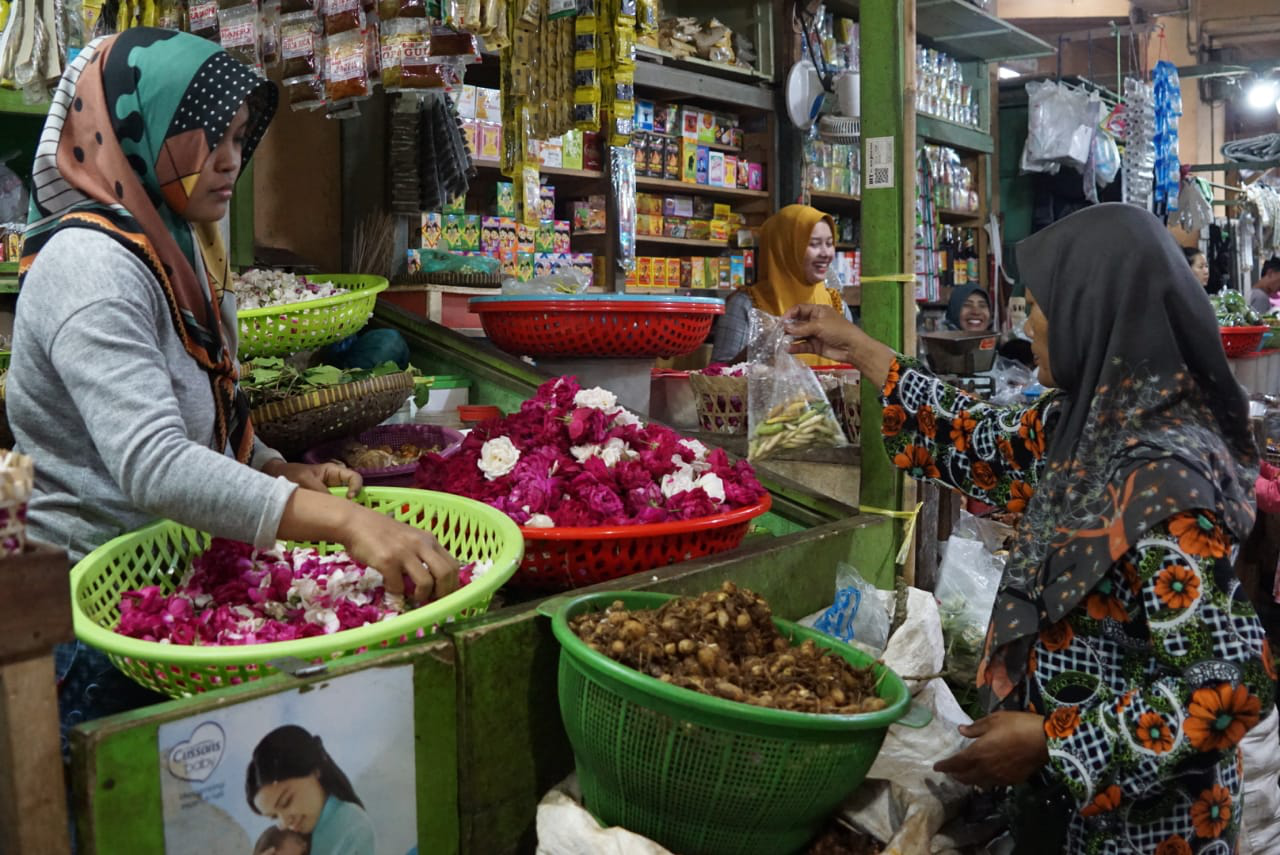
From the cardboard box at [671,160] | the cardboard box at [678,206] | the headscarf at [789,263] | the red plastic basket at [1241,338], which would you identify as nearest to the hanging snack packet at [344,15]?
the headscarf at [789,263]

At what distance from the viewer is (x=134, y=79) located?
4.84 ft

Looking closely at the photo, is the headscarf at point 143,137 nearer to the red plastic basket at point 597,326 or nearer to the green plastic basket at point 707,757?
the green plastic basket at point 707,757

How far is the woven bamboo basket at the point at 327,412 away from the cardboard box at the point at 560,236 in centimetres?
283

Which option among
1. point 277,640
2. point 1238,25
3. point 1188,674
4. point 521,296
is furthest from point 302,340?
point 1238,25

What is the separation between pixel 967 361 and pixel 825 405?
123cm

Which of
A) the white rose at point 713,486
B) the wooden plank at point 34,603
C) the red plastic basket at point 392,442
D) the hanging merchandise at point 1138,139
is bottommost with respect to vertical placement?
the white rose at point 713,486

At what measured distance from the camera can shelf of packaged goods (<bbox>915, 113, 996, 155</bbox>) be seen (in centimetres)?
811

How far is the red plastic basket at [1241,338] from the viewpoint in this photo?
18.7 ft

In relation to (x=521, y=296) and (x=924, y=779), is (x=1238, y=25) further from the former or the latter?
(x=924, y=779)

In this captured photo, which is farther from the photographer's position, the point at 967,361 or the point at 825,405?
the point at 967,361

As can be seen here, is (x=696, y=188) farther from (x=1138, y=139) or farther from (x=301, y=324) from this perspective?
(x=301, y=324)

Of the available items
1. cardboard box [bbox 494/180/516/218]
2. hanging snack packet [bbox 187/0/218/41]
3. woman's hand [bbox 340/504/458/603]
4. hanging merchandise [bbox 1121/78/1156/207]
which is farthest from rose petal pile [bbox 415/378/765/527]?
hanging merchandise [bbox 1121/78/1156/207]

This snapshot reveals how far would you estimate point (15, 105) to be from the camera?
3010mm

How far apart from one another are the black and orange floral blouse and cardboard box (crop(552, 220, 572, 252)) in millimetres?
3759
